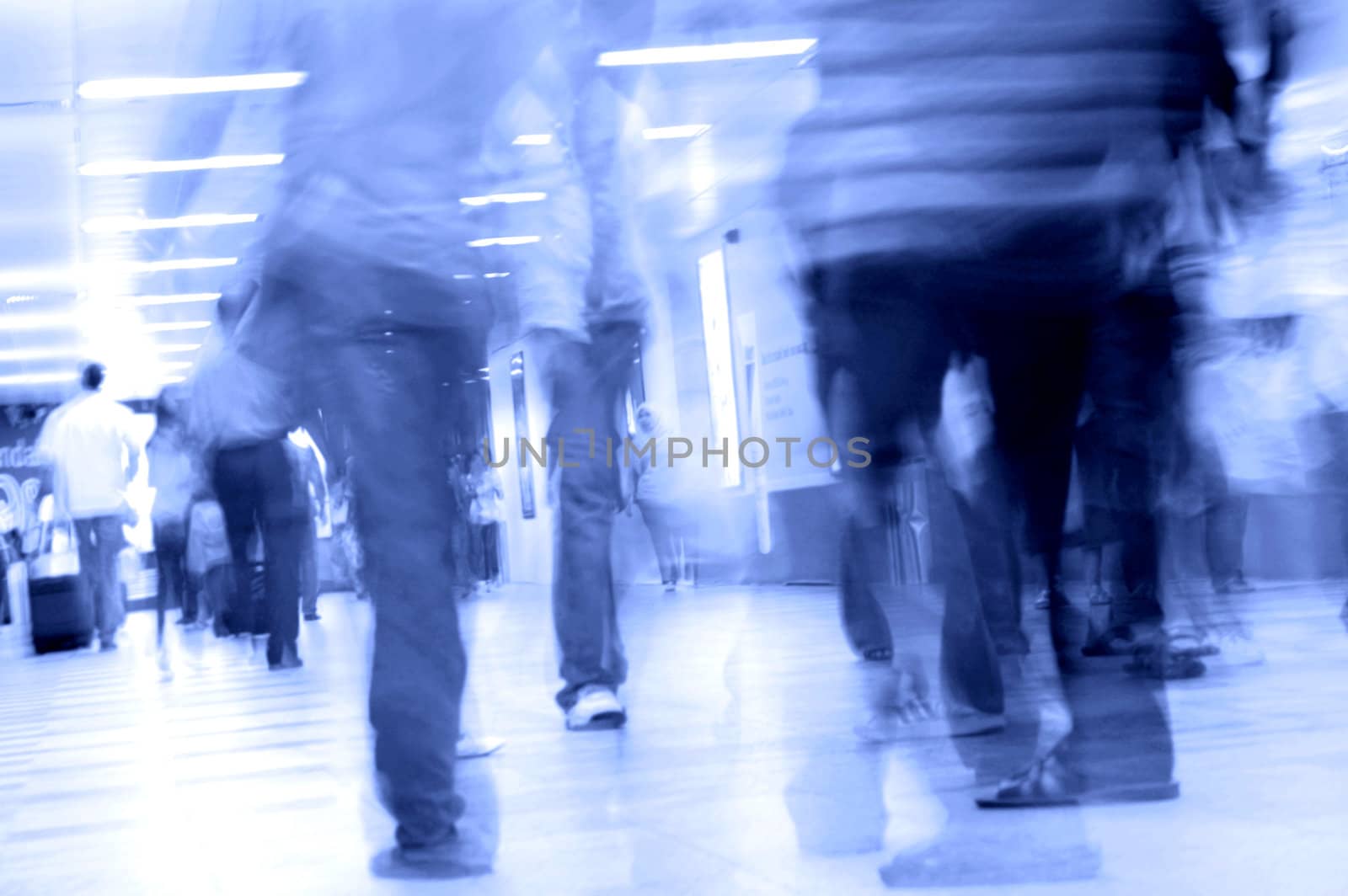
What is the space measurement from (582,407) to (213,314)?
198 cm

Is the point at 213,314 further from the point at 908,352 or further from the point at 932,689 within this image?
the point at 908,352

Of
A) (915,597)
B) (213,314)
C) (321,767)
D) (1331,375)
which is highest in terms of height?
(213,314)

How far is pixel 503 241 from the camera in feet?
6.97

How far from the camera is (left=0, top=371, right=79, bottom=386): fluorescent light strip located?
22.5m

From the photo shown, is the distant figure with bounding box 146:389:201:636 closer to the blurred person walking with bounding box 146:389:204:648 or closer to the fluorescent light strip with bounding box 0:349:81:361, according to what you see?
the blurred person walking with bounding box 146:389:204:648

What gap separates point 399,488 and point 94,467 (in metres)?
7.00

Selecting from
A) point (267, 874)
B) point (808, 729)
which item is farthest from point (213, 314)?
point (267, 874)

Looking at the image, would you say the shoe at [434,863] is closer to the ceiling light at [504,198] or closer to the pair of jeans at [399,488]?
the pair of jeans at [399,488]

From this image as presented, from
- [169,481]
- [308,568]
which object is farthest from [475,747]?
[308,568]

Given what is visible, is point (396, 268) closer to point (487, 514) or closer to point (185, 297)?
point (185, 297)

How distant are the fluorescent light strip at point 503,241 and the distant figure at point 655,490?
0.52 m

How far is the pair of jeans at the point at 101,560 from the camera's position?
8562mm

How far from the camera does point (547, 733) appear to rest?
10.4ft

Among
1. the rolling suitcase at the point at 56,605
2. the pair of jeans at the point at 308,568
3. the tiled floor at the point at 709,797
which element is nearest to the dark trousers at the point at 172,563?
the rolling suitcase at the point at 56,605
